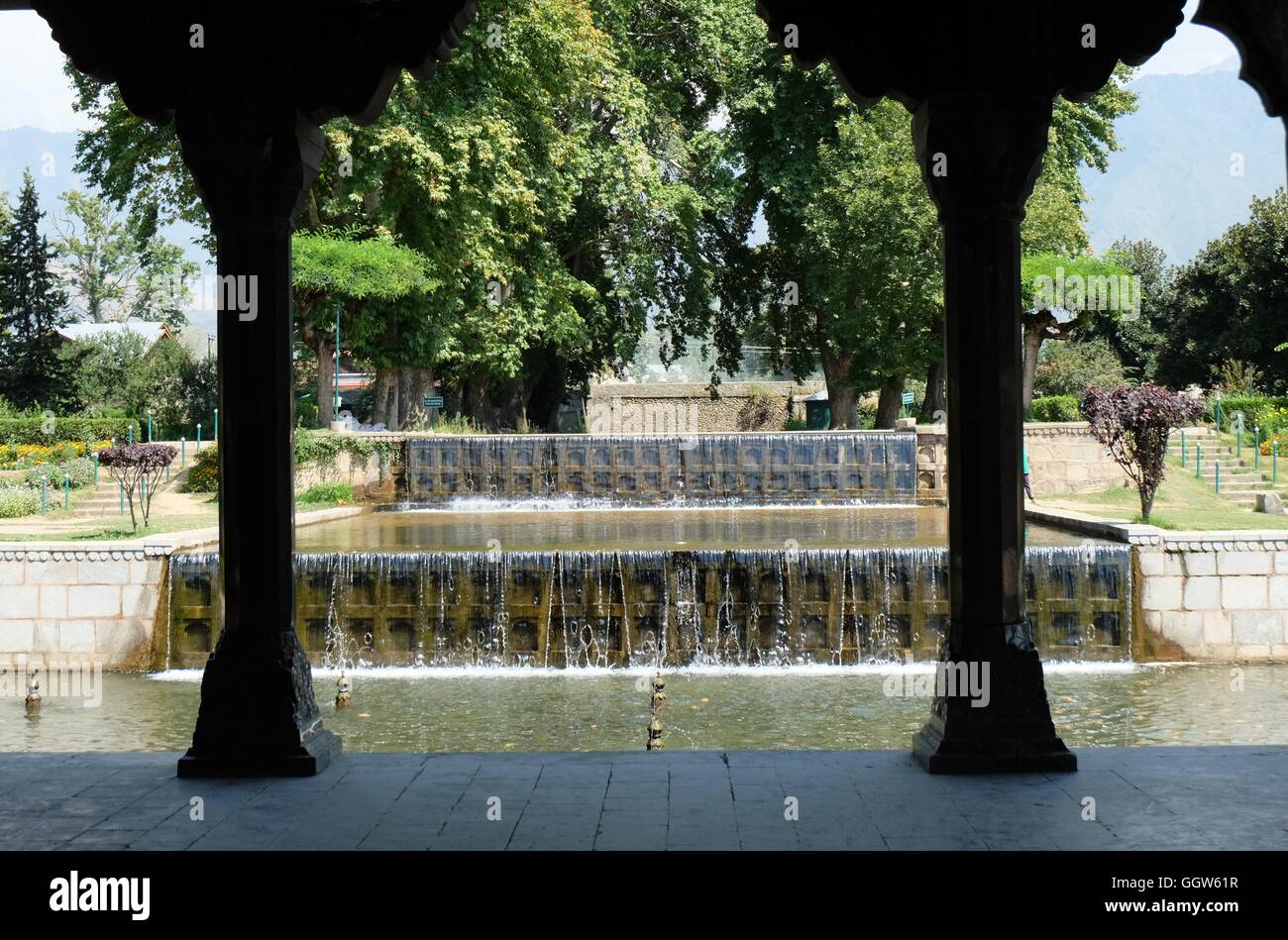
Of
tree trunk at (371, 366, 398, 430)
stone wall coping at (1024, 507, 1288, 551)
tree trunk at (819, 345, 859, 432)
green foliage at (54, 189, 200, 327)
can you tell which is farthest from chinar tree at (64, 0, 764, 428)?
green foliage at (54, 189, 200, 327)

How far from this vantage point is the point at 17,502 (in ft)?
63.4

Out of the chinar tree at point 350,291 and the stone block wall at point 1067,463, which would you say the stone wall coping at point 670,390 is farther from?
the stone block wall at point 1067,463

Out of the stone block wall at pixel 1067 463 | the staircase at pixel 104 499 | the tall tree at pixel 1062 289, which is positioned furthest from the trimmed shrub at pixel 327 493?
the tall tree at pixel 1062 289

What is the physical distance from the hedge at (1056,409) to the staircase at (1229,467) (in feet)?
12.9

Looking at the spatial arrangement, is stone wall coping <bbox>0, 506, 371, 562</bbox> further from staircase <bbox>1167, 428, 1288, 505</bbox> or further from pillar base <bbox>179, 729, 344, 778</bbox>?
staircase <bbox>1167, 428, 1288, 505</bbox>

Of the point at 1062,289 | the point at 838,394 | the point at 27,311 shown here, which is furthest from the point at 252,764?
the point at 27,311

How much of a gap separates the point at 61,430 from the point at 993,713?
25771 mm

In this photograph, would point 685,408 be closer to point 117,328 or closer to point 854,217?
point 854,217

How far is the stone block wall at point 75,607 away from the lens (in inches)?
498

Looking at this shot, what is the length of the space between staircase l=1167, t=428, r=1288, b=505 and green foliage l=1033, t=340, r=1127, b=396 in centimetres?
1546

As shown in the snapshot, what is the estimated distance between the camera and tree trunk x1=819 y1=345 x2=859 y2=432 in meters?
31.2
